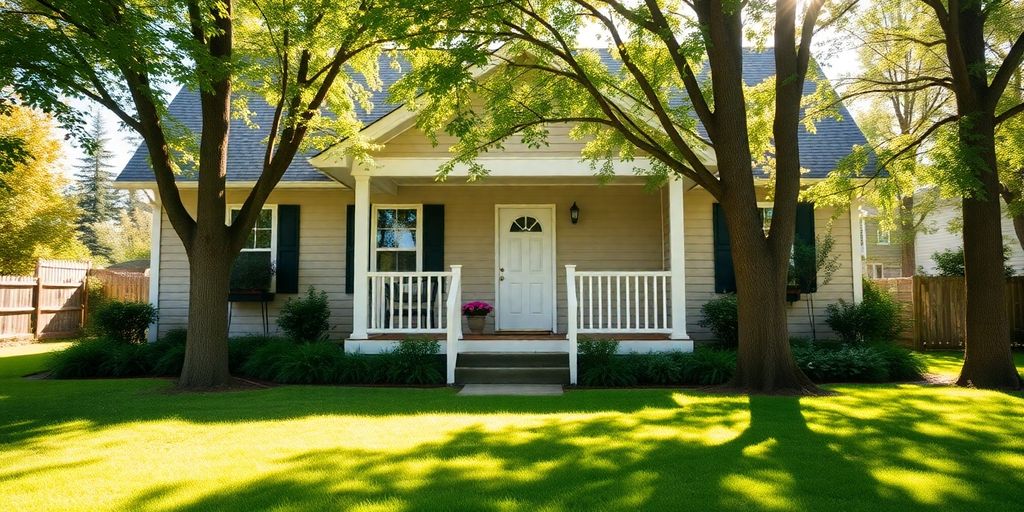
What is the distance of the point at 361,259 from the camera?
29.5ft

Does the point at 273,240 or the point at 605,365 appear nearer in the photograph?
the point at 605,365

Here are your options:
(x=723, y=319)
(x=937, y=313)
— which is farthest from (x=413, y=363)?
(x=937, y=313)

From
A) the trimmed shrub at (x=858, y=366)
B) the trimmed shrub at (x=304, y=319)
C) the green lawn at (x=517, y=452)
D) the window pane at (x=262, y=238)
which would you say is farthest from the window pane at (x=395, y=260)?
the trimmed shrub at (x=858, y=366)

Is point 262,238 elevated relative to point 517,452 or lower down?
elevated

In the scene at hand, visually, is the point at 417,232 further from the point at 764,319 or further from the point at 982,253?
the point at 982,253

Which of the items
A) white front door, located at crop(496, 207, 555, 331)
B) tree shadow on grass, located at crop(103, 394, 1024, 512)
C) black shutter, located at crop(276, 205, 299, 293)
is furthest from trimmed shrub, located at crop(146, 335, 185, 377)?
tree shadow on grass, located at crop(103, 394, 1024, 512)

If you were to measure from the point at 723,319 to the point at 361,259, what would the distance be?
18.6 ft

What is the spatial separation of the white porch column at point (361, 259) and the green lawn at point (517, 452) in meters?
2.20

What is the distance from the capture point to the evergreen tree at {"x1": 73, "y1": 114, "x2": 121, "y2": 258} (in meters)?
35.8

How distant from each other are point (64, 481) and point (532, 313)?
7.68m

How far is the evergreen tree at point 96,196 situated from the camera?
35844mm

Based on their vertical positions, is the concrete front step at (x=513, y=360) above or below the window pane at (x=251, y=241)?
below

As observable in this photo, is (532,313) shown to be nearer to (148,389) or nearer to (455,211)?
(455,211)

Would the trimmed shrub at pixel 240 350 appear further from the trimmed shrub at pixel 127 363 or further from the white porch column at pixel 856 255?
the white porch column at pixel 856 255
